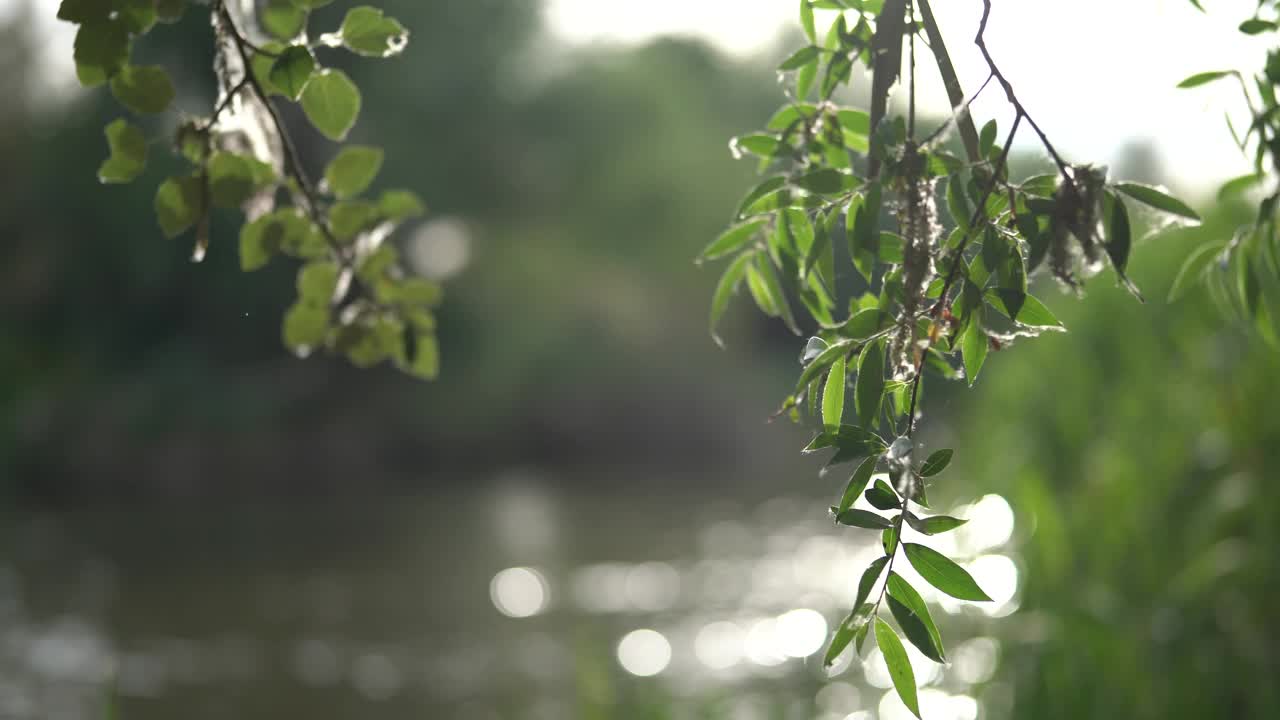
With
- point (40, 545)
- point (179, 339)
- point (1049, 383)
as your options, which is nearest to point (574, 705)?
point (1049, 383)

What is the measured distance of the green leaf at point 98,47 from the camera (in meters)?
0.61

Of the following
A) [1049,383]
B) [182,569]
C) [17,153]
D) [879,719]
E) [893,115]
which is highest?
[17,153]

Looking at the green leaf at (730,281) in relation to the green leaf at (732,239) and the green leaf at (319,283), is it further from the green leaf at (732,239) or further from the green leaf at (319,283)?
the green leaf at (319,283)

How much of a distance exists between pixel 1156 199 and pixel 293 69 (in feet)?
1.37

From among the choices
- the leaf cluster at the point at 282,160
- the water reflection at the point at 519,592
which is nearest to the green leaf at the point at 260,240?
the leaf cluster at the point at 282,160

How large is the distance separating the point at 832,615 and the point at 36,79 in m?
8.22

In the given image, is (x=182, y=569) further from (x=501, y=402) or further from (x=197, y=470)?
(x=501, y=402)

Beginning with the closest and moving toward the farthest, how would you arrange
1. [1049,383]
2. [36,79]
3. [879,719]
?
[879,719], [1049,383], [36,79]

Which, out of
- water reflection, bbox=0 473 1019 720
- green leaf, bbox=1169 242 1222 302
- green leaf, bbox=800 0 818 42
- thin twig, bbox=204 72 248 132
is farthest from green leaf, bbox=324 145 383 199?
water reflection, bbox=0 473 1019 720

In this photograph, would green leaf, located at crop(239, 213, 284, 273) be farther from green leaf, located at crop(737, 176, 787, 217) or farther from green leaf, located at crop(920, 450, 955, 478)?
green leaf, located at crop(920, 450, 955, 478)

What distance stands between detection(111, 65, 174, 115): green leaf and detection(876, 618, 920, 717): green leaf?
49cm

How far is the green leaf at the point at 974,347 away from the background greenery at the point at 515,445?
2.10 m

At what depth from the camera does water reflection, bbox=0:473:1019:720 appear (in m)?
5.07

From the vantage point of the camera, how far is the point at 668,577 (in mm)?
7070
